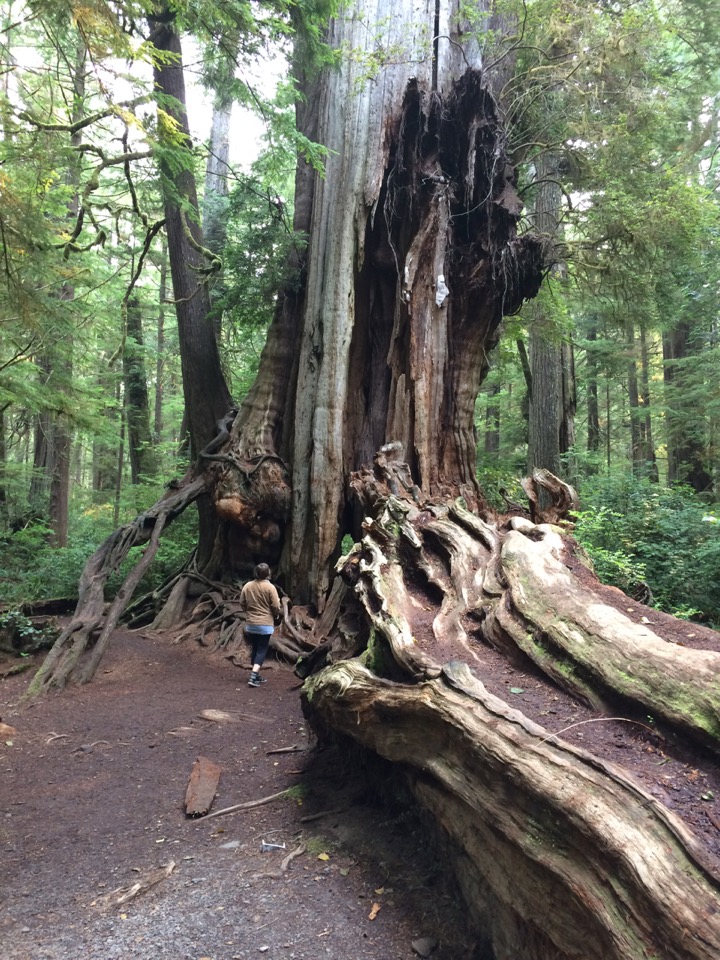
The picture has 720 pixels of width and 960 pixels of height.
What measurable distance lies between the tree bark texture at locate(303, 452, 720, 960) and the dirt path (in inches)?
15.9

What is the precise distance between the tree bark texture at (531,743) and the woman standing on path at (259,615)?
240 centimetres

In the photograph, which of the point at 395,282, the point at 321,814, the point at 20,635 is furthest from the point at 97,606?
the point at 395,282

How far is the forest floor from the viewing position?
2.43 meters

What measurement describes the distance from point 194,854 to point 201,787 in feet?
2.62

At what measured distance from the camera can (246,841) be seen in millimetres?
3354

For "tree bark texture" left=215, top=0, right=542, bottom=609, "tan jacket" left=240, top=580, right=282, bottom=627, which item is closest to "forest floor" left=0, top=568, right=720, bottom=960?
"tan jacket" left=240, top=580, right=282, bottom=627

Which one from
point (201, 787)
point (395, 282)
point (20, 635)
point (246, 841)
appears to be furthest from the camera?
point (395, 282)

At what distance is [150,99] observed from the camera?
564 centimetres

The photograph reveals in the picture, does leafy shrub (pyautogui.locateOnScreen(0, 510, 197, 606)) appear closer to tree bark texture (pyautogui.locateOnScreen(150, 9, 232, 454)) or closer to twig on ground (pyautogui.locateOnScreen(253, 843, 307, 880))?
tree bark texture (pyautogui.locateOnScreen(150, 9, 232, 454))

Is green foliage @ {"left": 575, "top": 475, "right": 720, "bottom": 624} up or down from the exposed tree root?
up

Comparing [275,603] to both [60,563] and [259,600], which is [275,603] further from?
[60,563]

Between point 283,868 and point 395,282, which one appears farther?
point 395,282

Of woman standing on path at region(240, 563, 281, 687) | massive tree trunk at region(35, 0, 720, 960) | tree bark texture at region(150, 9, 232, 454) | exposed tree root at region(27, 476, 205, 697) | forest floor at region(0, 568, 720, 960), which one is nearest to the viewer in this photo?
massive tree trunk at region(35, 0, 720, 960)

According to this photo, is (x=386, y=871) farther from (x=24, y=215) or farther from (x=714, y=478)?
(x=714, y=478)
